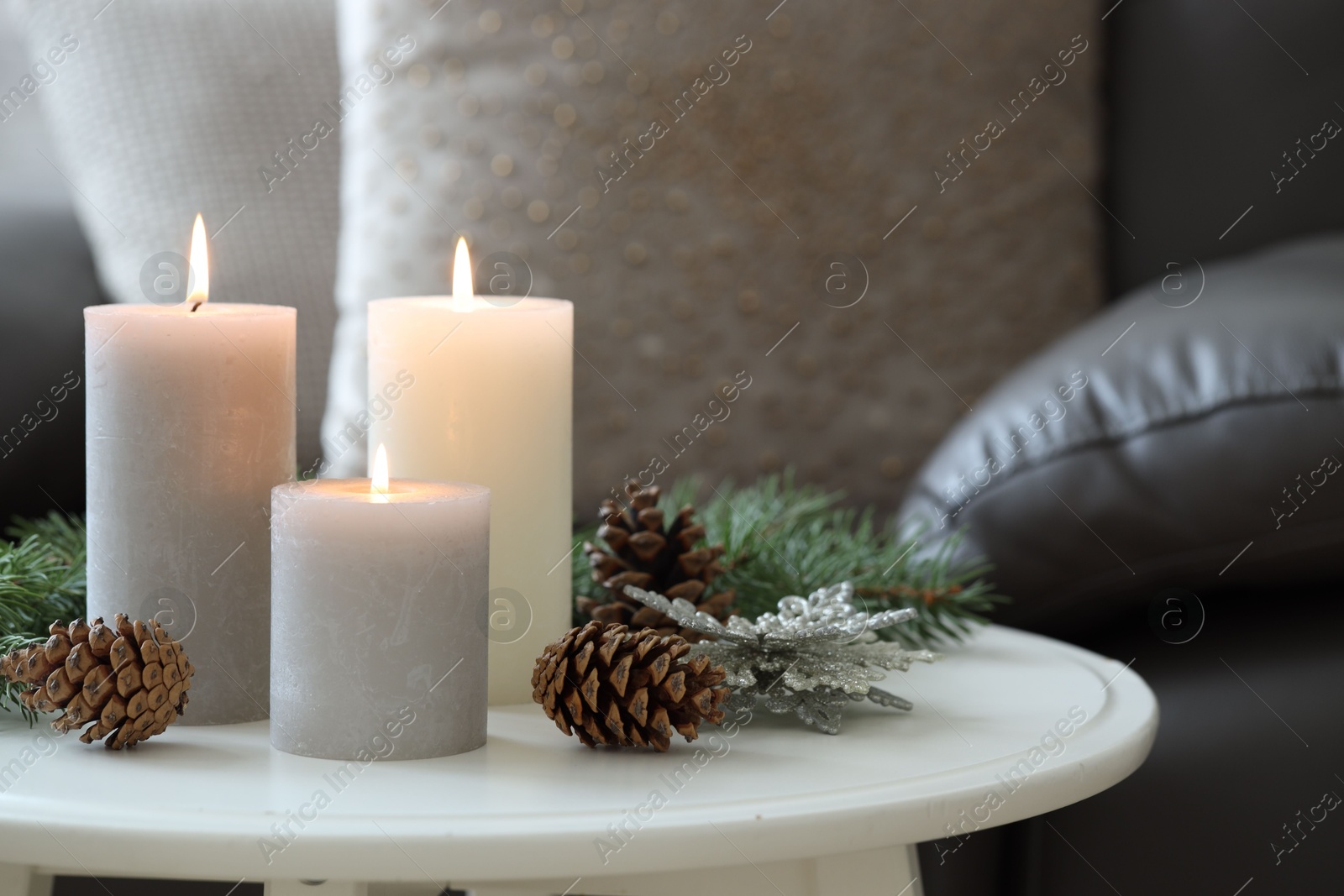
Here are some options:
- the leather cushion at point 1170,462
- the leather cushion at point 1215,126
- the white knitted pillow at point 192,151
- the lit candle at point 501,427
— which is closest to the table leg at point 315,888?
the lit candle at point 501,427

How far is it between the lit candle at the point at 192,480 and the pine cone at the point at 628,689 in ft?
0.42

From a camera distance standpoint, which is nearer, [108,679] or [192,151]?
[108,679]

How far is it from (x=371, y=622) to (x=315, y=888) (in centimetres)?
11

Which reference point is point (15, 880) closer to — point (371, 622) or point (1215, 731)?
point (371, 622)

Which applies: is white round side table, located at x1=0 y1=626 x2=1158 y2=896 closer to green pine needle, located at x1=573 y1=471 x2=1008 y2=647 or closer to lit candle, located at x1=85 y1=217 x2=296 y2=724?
lit candle, located at x1=85 y1=217 x2=296 y2=724

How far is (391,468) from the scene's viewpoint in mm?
552

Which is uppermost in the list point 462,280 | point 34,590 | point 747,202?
point 747,202

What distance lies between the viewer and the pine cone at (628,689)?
0.48 m

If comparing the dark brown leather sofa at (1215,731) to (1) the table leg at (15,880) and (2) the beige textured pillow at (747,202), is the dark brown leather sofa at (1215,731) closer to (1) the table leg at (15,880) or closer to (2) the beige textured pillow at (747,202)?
(2) the beige textured pillow at (747,202)

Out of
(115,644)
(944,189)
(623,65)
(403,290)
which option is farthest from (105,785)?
(944,189)

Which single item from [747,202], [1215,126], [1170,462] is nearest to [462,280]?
A: [1170,462]

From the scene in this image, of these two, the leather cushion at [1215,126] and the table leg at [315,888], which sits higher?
the leather cushion at [1215,126]

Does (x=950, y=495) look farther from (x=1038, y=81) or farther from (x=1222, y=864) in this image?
(x=1038, y=81)

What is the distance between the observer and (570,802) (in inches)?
16.4
